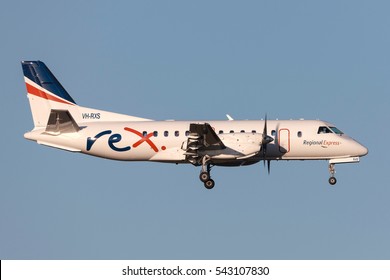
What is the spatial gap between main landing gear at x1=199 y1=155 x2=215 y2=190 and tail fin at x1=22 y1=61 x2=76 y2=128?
8.05 meters

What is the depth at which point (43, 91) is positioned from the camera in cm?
4866

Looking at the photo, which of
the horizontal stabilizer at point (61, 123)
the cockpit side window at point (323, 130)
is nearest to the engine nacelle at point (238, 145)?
the cockpit side window at point (323, 130)

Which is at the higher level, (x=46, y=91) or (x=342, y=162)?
(x=46, y=91)

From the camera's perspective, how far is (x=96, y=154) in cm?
4738

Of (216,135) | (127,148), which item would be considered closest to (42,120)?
(127,148)

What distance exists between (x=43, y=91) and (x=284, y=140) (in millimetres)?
12553

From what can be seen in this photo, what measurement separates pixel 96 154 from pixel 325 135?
1122 centimetres

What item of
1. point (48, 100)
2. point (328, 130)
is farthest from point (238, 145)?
point (48, 100)

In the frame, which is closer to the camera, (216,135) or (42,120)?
(216,135)

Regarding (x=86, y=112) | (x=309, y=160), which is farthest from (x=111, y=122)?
(x=309, y=160)

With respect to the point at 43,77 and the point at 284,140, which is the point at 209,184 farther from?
the point at 43,77

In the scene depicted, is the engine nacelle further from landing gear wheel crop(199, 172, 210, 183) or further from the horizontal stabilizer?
the horizontal stabilizer

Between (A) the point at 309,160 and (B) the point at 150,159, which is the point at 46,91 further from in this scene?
(A) the point at 309,160

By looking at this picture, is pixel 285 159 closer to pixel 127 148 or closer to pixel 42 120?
pixel 127 148
